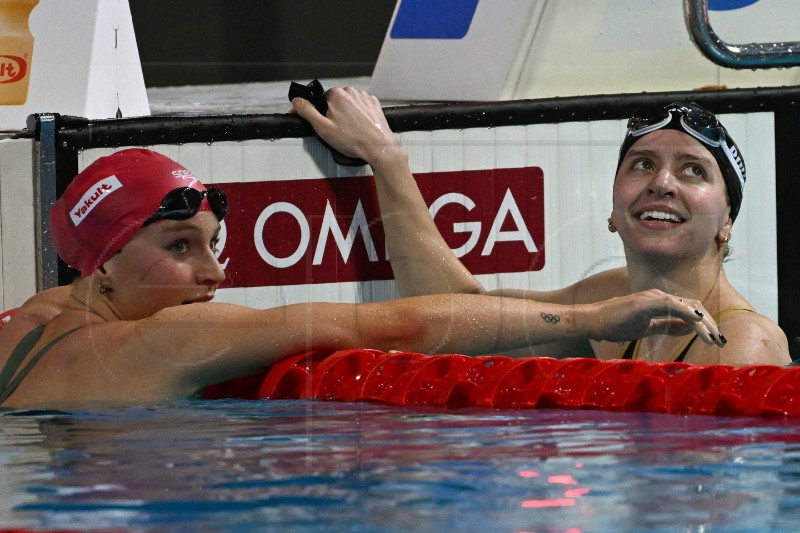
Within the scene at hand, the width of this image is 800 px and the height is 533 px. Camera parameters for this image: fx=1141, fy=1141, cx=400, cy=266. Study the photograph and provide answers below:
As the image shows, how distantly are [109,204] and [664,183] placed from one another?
1566 mm

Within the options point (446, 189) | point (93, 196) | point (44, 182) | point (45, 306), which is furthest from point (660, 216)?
point (44, 182)

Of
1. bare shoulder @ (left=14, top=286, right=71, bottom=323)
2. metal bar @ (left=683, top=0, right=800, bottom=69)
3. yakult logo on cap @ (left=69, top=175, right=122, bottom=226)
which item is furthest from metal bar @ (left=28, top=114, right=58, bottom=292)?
metal bar @ (left=683, top=0, right=800, bottom=69)

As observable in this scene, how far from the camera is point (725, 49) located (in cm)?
374

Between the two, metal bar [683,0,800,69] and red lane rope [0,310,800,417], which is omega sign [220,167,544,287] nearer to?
metal bar [683,0,800,69]

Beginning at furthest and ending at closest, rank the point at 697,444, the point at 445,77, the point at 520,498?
the point at 445,77 < the point at 697,444 < the point at 520,498

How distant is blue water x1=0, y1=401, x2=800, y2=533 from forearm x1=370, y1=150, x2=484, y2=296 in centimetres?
104

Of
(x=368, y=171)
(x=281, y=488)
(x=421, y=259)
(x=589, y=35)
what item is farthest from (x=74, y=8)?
(x=281, y=488)

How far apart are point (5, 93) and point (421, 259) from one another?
66.1 inches

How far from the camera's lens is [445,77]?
14.7 ft

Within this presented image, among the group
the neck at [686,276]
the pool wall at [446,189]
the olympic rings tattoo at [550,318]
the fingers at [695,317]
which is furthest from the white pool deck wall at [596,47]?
the fingers at [695,317]

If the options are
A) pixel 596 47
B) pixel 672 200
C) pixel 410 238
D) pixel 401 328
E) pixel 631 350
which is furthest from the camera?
pixel 596 47

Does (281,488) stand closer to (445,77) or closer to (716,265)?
(716,265)

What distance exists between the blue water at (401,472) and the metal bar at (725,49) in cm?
156

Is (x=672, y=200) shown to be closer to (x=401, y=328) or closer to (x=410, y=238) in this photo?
(x=401, y=328)
